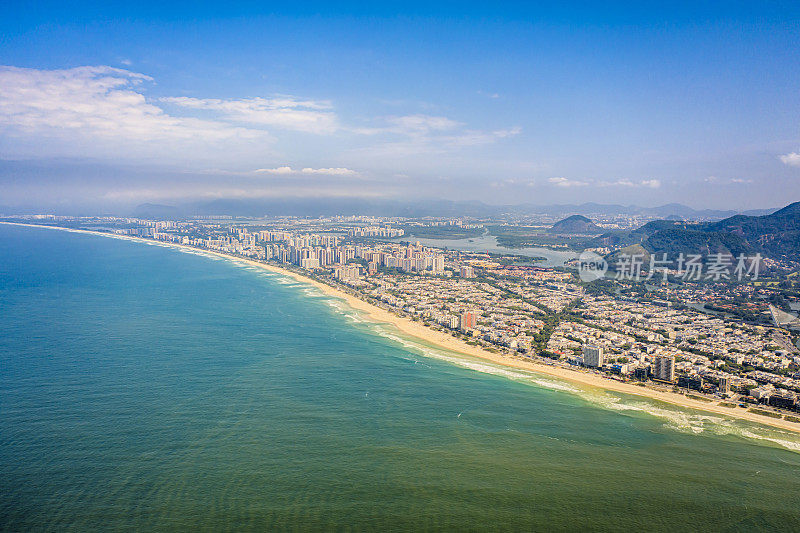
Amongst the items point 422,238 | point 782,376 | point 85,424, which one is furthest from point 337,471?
point 422,238

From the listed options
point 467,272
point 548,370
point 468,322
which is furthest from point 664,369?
point 467,272

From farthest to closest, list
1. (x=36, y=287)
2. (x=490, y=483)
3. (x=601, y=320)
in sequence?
1. (x=36, y=287)
2. (x=601, y=320)
3. (x=490, y=483)

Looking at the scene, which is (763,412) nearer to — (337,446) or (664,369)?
(664,369)

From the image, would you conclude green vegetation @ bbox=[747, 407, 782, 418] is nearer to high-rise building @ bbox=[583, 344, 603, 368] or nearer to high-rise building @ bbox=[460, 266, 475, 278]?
high-rise building @ bbox=[583, 344, 603, 368]

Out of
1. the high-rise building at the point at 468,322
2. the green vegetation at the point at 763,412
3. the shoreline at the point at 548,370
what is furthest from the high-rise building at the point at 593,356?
the high-rise building at the point at 468,322

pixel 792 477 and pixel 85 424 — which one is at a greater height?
pixel 85 424

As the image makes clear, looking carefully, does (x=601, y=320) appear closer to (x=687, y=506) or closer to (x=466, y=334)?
(x=466, y=334)
